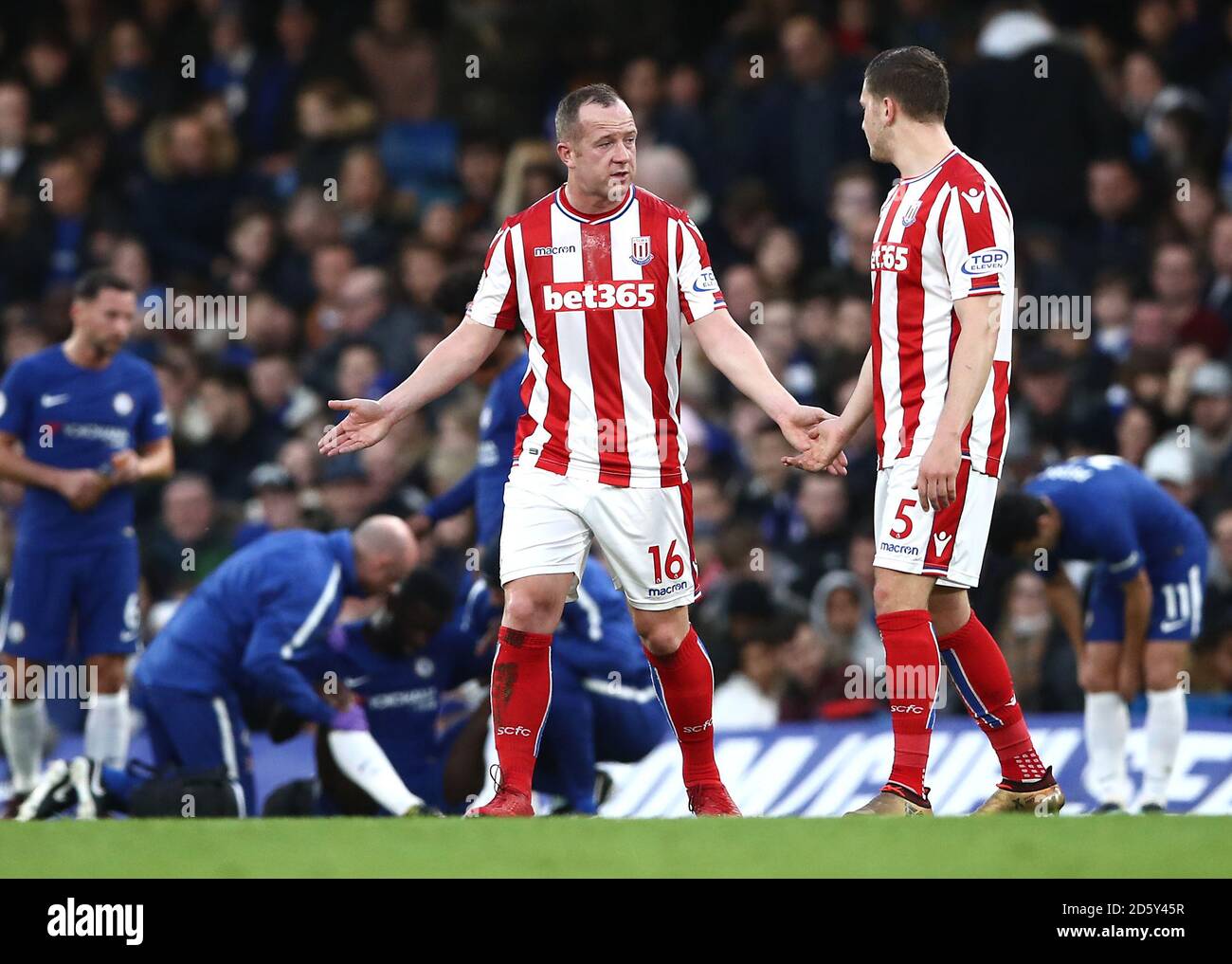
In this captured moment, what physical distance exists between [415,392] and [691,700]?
4.37 ft

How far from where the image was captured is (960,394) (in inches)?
233

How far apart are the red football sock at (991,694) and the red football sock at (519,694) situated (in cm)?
129

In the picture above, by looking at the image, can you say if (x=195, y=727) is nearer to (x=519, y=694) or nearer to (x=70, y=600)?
(x=70, y=600)

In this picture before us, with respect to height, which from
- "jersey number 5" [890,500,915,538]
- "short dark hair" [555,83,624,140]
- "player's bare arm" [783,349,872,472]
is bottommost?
"jersey number 5" [890,500,915,538]

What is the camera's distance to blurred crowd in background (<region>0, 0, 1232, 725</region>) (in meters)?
11.2

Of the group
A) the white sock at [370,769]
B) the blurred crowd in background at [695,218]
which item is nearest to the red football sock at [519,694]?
the white sock at [370,769]

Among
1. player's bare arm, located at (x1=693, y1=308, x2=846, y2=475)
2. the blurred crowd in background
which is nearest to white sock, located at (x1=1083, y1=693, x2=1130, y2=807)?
the blurred crowd in background

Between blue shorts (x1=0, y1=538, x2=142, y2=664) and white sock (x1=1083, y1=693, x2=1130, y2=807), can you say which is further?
blue shorts (x1=0, y1=538, x2=142, y2=664)

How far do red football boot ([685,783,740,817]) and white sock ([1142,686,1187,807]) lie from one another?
3.41 meters

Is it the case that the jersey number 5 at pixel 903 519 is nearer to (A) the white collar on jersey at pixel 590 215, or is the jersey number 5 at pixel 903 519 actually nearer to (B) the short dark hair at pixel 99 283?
(A) the white collar on jersey at pixel 590 215

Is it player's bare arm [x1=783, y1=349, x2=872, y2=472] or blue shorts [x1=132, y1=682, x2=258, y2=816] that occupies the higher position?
player's bare arm [x1=783, y1=349, x2=872, y2=472]
